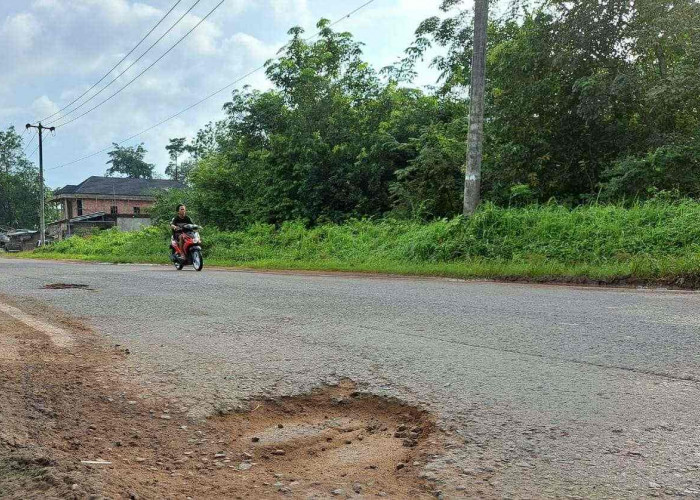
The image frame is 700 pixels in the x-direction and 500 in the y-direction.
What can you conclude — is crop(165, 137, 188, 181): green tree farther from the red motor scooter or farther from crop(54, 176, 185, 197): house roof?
the red motor scooter

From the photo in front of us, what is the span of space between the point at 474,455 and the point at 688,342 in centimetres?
283

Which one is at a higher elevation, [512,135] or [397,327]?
[512,135]

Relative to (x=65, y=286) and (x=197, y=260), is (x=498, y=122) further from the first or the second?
(x=65, y=286)

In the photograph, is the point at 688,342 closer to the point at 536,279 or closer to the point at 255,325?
the point at 255,325

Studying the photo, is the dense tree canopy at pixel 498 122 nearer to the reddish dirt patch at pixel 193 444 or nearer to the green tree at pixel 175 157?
the reddish dirt patch at pixel 193 444

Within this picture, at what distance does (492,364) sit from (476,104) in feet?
35.6

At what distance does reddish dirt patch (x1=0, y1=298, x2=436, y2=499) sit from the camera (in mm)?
2139

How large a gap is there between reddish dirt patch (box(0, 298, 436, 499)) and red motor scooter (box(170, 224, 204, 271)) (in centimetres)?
1098

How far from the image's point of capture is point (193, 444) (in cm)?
261

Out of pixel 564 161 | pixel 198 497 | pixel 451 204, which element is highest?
pixel 564 161

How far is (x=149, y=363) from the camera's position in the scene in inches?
159

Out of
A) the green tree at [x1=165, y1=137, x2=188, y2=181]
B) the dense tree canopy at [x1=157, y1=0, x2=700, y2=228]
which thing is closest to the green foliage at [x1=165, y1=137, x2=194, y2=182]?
the green tree at [x1=165, y1=137, x2=188, y2=181]

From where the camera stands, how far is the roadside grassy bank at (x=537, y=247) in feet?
32.6

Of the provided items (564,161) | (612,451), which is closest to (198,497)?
(612,451)
